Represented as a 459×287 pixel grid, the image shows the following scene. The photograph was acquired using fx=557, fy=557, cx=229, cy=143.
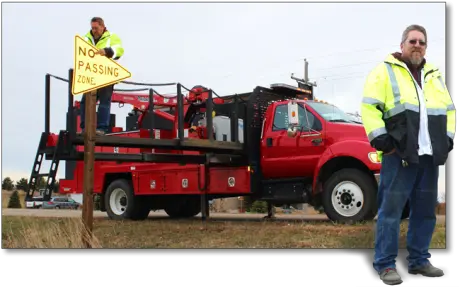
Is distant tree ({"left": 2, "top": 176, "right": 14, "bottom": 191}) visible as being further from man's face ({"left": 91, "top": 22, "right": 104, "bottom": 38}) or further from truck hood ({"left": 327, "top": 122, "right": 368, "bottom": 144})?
truck hood ({"left": 327, "top": 122, "right": 368, "bottom": 144})

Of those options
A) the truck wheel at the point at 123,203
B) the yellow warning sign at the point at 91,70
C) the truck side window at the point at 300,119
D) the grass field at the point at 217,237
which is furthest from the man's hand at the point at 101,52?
the truck wheel at the point at 123,203

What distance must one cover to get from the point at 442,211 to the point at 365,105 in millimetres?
2130

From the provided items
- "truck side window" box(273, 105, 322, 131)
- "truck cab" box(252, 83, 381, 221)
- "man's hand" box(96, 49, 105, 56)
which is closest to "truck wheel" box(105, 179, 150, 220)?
"truck cab" box(252, 83, 381, 221)

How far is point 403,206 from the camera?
465cm

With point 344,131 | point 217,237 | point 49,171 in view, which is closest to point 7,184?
point 49,171

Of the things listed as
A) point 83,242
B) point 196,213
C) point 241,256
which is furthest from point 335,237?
point 196,213

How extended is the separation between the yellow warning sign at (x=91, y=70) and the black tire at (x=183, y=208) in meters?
6.97

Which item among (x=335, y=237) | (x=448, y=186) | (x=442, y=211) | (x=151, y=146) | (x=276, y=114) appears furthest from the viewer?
(x=276, y=114)

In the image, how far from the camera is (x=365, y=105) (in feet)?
15.0

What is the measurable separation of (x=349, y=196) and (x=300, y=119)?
1.75 m

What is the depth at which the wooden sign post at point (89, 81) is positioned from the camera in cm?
633

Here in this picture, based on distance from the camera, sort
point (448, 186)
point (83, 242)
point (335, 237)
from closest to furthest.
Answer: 1. point (448, 186)
2. point (83, 242)
3. point (335, 237)

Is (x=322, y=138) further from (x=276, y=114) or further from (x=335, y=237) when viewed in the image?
(x=335, y=237)

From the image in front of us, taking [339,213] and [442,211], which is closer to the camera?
[442,211]
